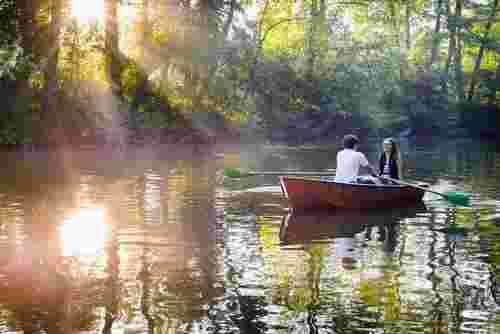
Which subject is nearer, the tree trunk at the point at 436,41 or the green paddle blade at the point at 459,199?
the green paddle blade at the point at 459,199

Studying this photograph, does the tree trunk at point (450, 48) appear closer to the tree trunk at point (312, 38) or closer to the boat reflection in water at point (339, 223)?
the tree trunk at point (312, 38)

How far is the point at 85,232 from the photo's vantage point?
12.3 m

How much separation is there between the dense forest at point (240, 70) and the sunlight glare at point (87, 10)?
5 cm

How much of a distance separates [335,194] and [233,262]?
4.81 meters

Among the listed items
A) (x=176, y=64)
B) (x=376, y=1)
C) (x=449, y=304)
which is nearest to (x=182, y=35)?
(x=176, y=64)

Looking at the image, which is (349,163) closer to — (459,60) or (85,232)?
(85,232)

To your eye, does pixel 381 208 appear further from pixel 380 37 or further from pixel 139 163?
pixel 380 37

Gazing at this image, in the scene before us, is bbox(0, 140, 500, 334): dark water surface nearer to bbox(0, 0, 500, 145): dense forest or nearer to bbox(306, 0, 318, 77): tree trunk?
bbox(0, 0, 500, 145): dense forest

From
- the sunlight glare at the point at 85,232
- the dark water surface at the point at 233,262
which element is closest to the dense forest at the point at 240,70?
the dark water surface at the point at 233,262

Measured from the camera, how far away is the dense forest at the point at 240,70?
105ft

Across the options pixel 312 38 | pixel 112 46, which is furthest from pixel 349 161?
pixel 312 38

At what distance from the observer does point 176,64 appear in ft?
118

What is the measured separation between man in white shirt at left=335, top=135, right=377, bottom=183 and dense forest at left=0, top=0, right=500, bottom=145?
19.1 m

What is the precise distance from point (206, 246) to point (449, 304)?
3992 millimetres
